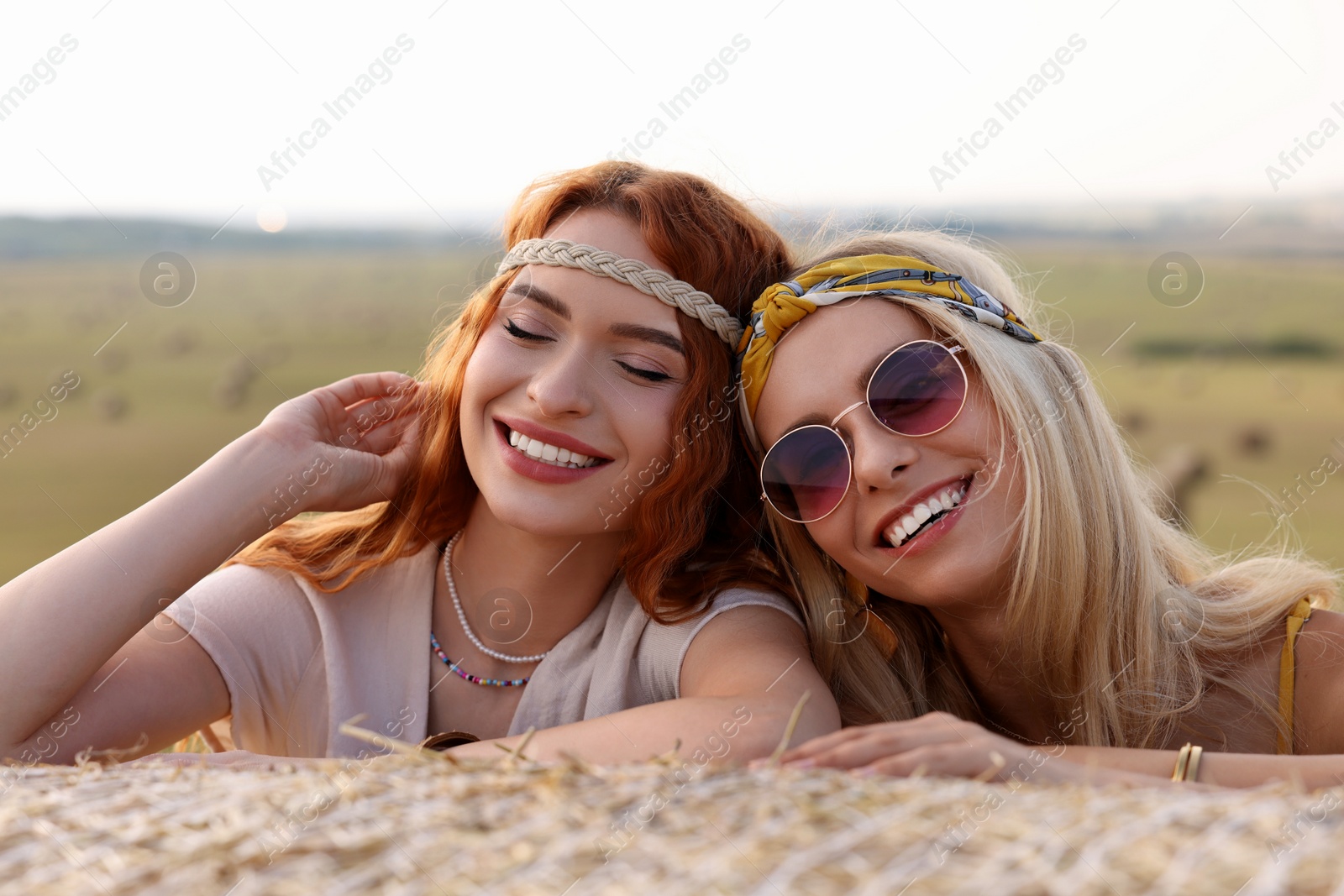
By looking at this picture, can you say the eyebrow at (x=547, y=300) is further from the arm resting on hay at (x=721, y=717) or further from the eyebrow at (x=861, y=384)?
the arm resting on hay at (x=721, y=717)

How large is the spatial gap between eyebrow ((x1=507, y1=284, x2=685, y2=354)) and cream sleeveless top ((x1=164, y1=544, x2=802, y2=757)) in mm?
677

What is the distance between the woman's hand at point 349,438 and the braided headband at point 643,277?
0.68 m

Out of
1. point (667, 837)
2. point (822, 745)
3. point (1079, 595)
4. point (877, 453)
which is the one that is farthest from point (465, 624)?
point (667, 837)

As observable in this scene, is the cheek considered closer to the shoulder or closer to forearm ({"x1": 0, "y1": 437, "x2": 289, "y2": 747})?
forearm ({"x1": 0, "y1": 437, "x2": 289, "y2": 747})

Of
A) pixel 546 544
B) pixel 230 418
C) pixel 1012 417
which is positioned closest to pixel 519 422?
pixel 546 544

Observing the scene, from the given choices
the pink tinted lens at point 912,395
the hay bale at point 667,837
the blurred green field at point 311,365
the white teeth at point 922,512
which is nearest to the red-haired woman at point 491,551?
the white teeth at point 922,512

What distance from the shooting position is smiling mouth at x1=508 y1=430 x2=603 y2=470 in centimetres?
260

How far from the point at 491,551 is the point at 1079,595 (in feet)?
5.11

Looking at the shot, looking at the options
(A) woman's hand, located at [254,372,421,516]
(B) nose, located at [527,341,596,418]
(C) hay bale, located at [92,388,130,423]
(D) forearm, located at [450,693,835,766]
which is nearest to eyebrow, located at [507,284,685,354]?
(B) nose, located at [527,341,596,418]

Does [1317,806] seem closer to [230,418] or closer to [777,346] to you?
[777,346]

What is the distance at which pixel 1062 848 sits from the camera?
111 cm

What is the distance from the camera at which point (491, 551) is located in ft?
9.53

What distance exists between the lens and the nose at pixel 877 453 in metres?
2.35

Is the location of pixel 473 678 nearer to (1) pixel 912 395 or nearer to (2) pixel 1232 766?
(1) pixel 912 395
